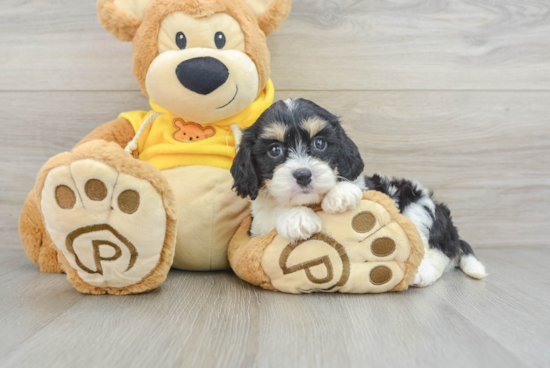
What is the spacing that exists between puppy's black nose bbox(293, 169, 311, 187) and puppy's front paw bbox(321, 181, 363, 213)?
0.10 m

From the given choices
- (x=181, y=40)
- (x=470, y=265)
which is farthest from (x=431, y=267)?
(x=181, y=40)

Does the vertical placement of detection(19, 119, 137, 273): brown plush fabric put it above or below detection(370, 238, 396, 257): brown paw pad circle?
below

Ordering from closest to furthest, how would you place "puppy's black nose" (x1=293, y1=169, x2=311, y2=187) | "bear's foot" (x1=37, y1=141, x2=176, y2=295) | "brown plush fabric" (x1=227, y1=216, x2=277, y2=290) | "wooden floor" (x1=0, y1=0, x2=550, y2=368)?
1. "bear's foot" (x1=37, y1=141, x2=176, y2=295)
2. "puppy's black nose" (x1=293, y1=169, x2=311, y2=187)
3. "brown plush fabric" (x1=227, y1=216, x2=277, y2=290)
4. "wooden floor" (x1=0, y1=0, x2=550, y2=368)

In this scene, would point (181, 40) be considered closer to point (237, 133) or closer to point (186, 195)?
point (237, 133)

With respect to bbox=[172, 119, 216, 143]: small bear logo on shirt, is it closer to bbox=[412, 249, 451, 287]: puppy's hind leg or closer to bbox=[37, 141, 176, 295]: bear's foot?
bbox=[37, 141, 176, 295]: bear's foot

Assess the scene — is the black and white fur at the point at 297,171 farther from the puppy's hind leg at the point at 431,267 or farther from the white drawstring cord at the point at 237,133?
the white drawstring cord at the point at 237,133

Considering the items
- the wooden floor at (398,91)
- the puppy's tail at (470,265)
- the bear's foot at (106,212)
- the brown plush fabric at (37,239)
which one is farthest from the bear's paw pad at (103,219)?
the puppy's tail at (470,265)

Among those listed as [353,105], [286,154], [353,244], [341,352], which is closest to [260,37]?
[286,154]

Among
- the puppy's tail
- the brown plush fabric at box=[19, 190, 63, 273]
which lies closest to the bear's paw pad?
the brown plush fabric at box=[19, 190, 63, 273]

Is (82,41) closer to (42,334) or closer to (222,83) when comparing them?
(222,83)

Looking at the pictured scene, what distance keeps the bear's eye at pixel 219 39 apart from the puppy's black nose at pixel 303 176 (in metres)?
0.61

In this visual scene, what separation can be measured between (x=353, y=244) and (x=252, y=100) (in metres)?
0.69

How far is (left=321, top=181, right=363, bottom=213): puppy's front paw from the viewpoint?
4.28 ft

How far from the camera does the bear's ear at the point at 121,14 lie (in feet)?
5.03
